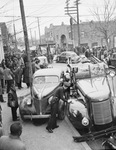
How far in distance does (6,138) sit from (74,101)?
12.3 ft

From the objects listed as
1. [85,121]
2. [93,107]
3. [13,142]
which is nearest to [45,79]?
[93,107]

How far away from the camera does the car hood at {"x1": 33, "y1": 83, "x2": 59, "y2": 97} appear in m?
8.71

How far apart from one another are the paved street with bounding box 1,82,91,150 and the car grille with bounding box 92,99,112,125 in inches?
30.5

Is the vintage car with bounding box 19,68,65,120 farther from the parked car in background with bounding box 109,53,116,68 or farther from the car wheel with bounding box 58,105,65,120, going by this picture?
the parked car in background with bounding box 109,53,116,68

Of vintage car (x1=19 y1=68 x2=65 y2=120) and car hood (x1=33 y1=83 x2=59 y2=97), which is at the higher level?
car hood (x1=33 y1=83 x2=59 y2=97)

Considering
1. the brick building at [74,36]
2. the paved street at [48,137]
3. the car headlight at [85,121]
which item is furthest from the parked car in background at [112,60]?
the brick building at [74,36]

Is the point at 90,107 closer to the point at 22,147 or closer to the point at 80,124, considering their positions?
the point at 80,124

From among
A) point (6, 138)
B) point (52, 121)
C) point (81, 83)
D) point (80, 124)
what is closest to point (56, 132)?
point (52, 121)

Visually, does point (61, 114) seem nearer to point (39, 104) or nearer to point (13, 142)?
point (39, 104)

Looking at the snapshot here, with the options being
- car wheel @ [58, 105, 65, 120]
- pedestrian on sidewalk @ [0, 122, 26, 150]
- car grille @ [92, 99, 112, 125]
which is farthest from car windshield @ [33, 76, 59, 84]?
pedestrian on sidewalk @ [0, 122, 26, 150]

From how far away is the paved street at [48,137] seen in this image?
21.3ft

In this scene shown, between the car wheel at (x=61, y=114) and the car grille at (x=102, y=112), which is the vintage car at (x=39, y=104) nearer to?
the car wheel at (x=61, y=114)

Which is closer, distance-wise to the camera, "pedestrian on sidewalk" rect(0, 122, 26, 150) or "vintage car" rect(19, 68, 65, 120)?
"pedestrian on sidewalk" rect(0, 122, 26, 150)

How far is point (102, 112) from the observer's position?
6609 millimetres
